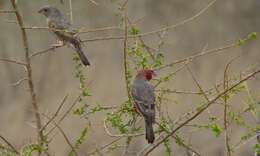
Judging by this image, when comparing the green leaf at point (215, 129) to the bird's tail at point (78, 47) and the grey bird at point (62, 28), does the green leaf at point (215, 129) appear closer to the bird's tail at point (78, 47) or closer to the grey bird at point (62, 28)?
the grey bird at point (62, 28)

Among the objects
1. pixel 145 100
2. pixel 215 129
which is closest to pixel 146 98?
pixel 145 100

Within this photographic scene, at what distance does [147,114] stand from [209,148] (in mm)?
5700

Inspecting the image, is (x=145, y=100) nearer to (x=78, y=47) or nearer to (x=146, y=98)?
(x=146, y=98)

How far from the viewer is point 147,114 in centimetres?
580

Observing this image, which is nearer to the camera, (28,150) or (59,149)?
(28,150)

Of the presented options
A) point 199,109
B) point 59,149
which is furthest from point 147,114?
point 59,149

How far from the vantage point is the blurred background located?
11.9 m

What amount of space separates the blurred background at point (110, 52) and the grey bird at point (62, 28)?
453 cm

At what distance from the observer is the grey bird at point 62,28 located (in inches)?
244

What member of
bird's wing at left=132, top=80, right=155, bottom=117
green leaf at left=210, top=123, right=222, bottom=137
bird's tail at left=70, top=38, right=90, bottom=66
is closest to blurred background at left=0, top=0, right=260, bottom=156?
bird's tail at left=70, top=38, right=90, bottom=66

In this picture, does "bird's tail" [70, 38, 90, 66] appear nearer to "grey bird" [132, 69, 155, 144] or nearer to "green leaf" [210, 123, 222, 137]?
"grey bird" [132, 69, 155, 144]

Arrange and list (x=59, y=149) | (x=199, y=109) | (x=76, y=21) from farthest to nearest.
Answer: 1. (x=76, y=21)
2. (x=59, y=149)
3. (x=199, y=109)

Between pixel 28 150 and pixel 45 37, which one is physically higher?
pixel 45 37

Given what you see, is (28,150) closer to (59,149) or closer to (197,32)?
(59,149)
